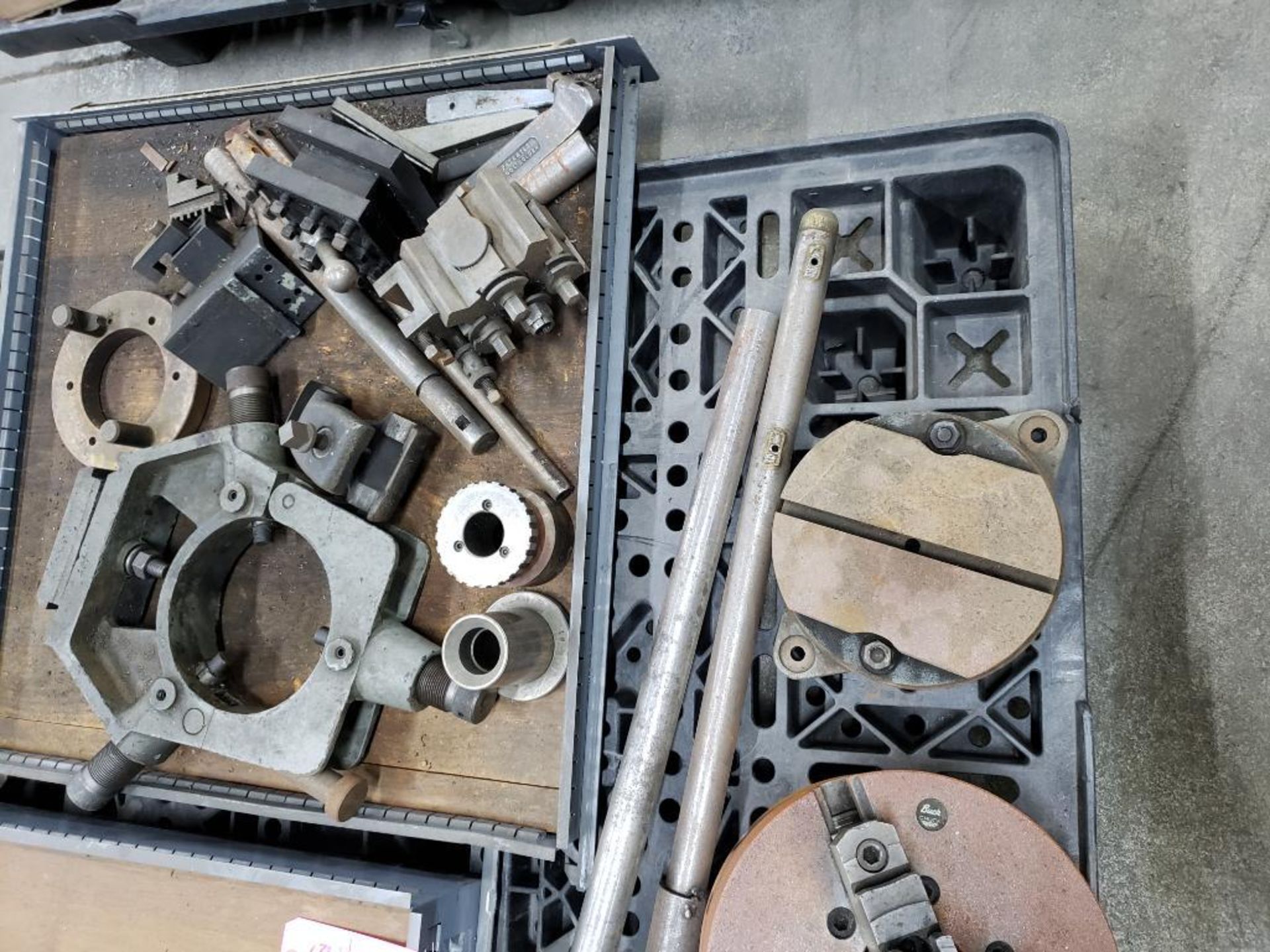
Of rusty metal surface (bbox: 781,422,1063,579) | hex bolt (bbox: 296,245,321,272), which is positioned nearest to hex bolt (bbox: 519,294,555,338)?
hex bolt (bbox: 296,245,321,272)

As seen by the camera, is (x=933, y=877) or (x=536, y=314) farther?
(x=536, y=314)

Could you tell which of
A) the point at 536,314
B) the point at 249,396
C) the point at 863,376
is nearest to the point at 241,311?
the point at 249,396

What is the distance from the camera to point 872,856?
91 centimetres

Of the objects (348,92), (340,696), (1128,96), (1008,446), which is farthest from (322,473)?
(1128,96)

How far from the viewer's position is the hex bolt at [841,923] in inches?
36.2

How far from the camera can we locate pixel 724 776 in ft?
3.59

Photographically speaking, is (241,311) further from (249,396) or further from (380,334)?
(380,334)

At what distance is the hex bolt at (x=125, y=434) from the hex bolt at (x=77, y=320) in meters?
0.18

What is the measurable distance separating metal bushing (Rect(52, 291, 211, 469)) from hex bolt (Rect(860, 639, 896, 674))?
1187 mm

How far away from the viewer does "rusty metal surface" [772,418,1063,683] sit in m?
0.94

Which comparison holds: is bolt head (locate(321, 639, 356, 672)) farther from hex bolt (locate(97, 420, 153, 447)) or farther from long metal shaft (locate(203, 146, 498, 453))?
hex bolt (locate(97, 420, 153, 447))

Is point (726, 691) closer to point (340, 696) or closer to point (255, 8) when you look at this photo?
point (340, 696)

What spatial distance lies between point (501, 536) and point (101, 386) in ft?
2.90

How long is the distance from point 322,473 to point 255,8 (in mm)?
956
